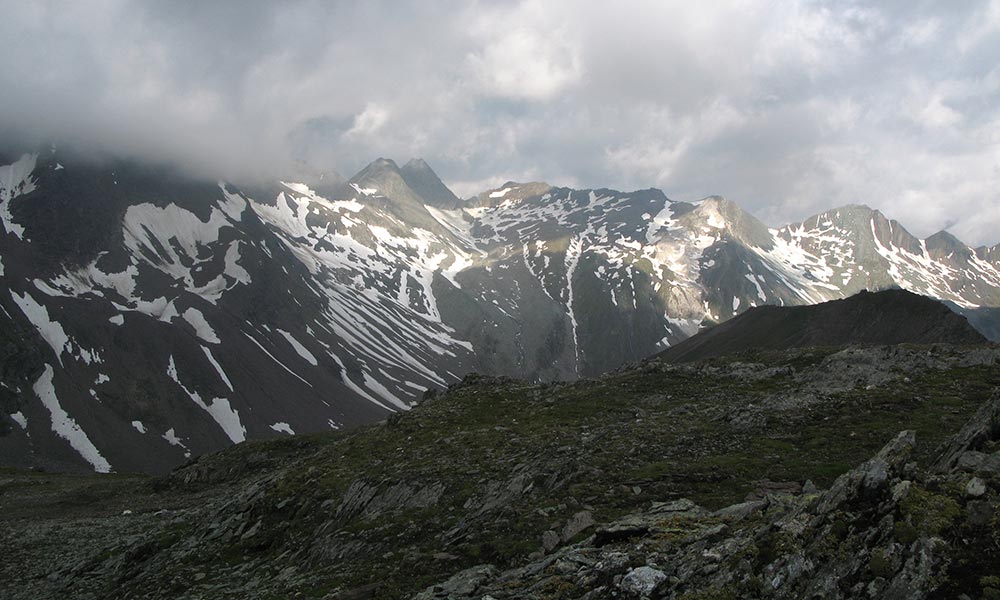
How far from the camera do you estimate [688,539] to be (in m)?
12.6

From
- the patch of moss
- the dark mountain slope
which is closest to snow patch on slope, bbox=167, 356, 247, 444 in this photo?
the dark mountain slope

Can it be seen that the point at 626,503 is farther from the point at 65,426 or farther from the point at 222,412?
the point at 222,412

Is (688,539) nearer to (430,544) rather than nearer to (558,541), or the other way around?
(558,541)

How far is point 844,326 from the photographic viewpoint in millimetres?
132375

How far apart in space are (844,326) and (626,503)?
448ft

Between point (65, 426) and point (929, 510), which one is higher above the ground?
point (65, 426)

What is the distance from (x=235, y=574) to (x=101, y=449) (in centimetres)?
16717

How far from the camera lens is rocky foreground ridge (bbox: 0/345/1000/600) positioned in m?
9.22

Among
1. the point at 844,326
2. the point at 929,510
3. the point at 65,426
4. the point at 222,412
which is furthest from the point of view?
the point at 222,412

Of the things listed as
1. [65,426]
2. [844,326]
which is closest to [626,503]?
[844,326]

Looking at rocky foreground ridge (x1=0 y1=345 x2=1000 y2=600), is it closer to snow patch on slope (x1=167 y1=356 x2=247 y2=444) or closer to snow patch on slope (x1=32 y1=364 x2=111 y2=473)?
snow patch on slope (x1=32 y1=364 x2=111 y2=473)

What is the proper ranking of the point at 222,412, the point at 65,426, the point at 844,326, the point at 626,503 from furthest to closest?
the point at 222,412, the point at 65,426, the point at 844,326, the point at 626,503

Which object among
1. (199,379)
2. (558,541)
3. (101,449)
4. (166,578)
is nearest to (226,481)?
(166,578)

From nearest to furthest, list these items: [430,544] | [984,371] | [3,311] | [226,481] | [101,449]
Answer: [430,544] → [984,371] → [226,481] → [101,449] → [3,311]
